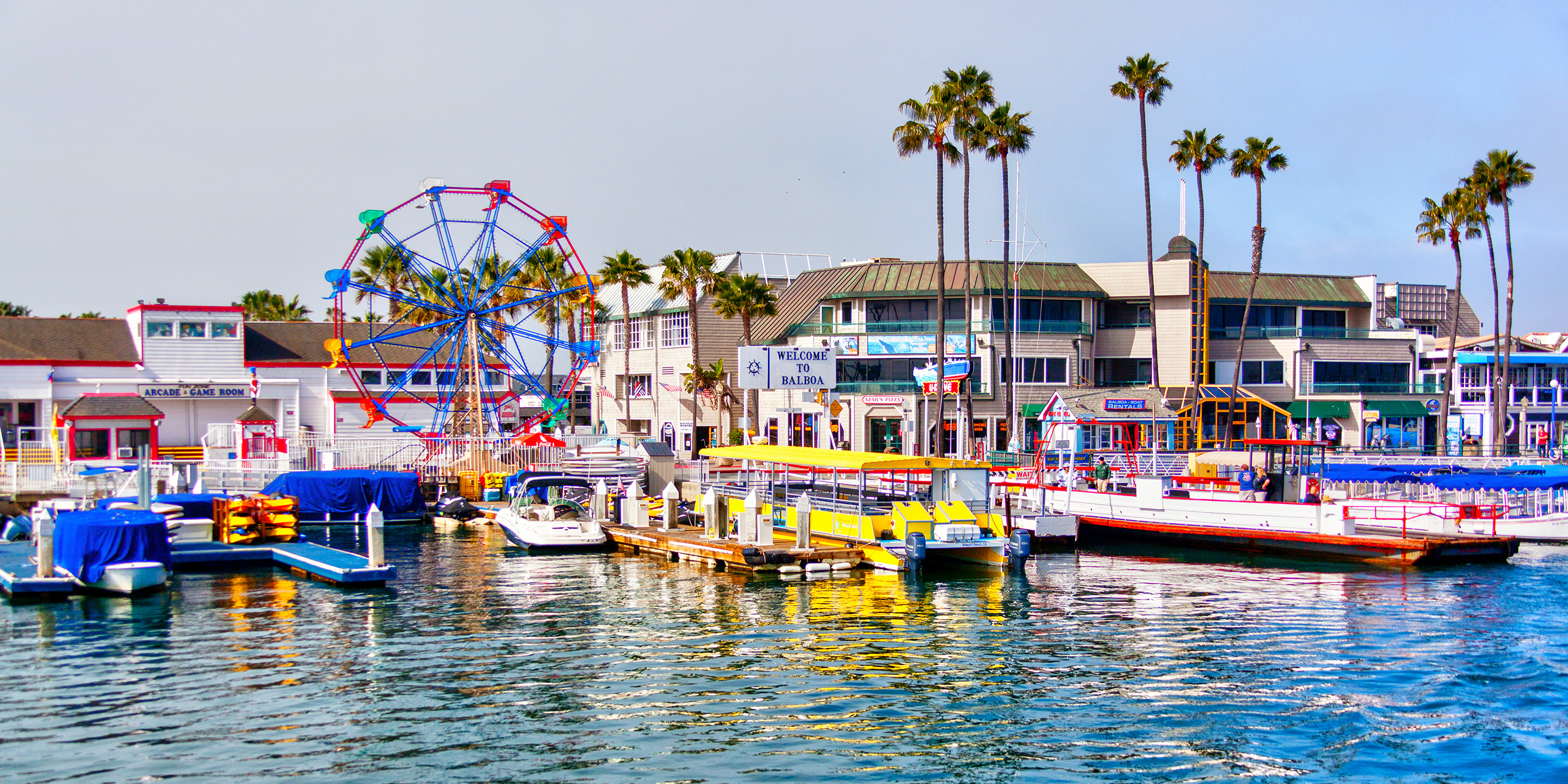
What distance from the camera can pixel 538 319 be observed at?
3361 inches

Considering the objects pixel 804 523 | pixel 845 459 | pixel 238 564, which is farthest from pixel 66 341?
pixel 845 459

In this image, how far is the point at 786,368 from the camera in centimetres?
4581

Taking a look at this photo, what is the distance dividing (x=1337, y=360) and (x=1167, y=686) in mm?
60302

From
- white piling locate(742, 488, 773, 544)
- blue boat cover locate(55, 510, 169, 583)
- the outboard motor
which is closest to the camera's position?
blue boat cover locate(55, 510, 169, 583)

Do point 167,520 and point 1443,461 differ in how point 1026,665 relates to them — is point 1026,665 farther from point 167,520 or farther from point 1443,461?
point 1443,461

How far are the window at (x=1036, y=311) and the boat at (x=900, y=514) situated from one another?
3238 centimetres

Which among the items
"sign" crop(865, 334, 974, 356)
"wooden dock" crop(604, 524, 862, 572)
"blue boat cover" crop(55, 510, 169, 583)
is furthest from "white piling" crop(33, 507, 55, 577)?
"sign" crop(865, 334, 974, 356)

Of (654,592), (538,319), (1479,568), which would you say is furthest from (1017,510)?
(538,319)

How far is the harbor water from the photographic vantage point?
1606cm

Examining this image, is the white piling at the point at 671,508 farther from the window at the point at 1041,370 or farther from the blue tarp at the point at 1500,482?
the window at the point at 1041,370

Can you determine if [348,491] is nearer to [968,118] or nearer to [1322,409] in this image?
[968,118]

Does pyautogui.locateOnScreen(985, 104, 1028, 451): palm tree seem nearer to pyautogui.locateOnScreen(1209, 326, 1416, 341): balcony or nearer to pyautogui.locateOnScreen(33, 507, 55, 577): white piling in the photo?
pyautogui.locateOnScreen(1209, 326, 1416, 341): balcony

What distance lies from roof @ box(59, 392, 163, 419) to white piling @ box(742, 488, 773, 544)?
126 feet

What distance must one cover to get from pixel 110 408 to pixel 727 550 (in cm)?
3962
